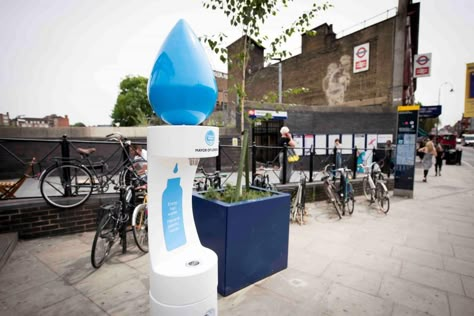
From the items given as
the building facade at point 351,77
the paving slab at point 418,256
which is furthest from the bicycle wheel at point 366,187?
the building facade at point 351,77

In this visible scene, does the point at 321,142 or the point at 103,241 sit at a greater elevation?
the point at 321,142

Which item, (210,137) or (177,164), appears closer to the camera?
(210,137)

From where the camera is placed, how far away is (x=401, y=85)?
15016 millimetres

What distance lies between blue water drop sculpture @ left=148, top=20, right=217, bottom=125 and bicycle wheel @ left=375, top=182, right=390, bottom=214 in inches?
211

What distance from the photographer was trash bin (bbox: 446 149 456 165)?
58.4ft

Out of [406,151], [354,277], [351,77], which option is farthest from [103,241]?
[351,77]

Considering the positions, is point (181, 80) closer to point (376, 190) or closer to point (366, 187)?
point (376, 190)

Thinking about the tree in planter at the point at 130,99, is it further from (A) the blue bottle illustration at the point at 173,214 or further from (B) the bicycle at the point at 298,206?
(A) the blue bottle illustration at the point at 173,214

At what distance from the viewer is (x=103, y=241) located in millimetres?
3221

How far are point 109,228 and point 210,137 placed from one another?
7.15 feet

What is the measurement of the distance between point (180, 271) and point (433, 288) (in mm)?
2797

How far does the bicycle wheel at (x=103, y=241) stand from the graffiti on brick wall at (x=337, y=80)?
1932cm

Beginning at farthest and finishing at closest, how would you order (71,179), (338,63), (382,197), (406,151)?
(338,63), (406,151), (382,197), (71,179)

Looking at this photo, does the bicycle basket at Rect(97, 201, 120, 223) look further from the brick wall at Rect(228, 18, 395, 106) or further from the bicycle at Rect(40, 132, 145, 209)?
the brick wall at Rect(228, 18, 395, 106)
